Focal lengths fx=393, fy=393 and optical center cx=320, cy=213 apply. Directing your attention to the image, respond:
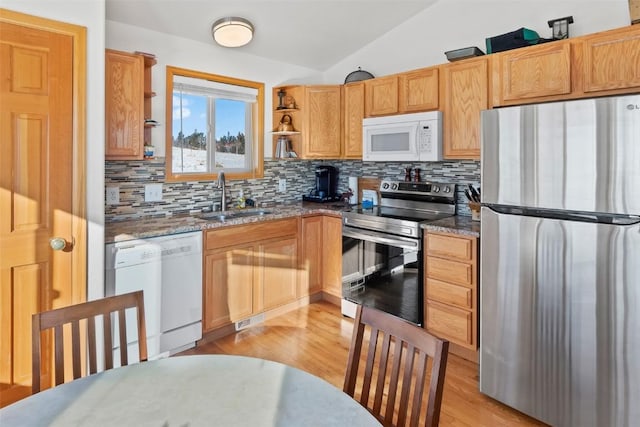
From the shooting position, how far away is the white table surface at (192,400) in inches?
38.1

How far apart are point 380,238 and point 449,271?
2.06 feet

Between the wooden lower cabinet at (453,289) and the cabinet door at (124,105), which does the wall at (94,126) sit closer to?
the cabinet door at (124,105)

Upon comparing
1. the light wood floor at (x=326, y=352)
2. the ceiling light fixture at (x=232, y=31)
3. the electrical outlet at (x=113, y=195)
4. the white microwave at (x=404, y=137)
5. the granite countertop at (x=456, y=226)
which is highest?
the ceiling light fixture at (x=232, y=31)

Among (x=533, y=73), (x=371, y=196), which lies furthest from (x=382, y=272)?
(x=533, y=73)

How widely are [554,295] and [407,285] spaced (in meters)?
1.17

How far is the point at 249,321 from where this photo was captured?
3262 millimetres

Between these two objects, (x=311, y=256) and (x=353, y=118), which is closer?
(x=311, y=256)

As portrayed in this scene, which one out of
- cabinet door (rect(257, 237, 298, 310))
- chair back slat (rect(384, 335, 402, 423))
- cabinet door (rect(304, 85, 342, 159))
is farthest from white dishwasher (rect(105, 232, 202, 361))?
chair back slat (rect(384, 335, 402, 423))

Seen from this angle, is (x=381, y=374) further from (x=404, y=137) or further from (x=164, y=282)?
(x=404, y=137)

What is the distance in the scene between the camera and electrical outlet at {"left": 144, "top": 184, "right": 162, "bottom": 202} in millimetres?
3137

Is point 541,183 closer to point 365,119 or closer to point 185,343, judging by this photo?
point 365,119

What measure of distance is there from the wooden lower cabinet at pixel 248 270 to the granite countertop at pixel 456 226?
1.23m

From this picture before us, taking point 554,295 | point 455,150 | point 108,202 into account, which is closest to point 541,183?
point 554,295

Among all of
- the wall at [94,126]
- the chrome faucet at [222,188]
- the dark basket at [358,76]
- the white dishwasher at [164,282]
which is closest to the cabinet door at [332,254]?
the chrome faucet at [222,188]
